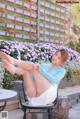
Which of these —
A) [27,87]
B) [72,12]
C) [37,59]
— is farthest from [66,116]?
[72,12]

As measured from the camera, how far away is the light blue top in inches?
246

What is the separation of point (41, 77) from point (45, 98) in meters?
0.27

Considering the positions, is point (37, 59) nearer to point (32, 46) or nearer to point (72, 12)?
point (32, 46)

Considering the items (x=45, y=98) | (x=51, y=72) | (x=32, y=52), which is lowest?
(x=45, y=98)

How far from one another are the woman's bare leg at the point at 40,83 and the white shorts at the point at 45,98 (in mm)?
45

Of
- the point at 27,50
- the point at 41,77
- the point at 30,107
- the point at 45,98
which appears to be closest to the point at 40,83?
the point at 41,77

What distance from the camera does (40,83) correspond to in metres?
6.24

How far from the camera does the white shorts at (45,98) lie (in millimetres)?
6273

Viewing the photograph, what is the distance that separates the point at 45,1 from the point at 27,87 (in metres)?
7.41

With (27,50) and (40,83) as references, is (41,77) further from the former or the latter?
(27,50)

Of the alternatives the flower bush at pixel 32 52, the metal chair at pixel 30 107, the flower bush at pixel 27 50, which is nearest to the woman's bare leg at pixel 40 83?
the metal chair at pixel 30 107

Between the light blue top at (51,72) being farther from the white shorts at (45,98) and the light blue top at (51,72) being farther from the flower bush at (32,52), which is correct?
the flower bush at (32,52)

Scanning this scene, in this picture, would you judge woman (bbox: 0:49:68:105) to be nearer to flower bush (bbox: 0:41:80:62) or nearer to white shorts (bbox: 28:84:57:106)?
white shorts (bbox: 28:84:57:106)

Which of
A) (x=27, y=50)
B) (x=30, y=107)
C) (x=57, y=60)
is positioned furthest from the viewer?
(x=27, y=50)
